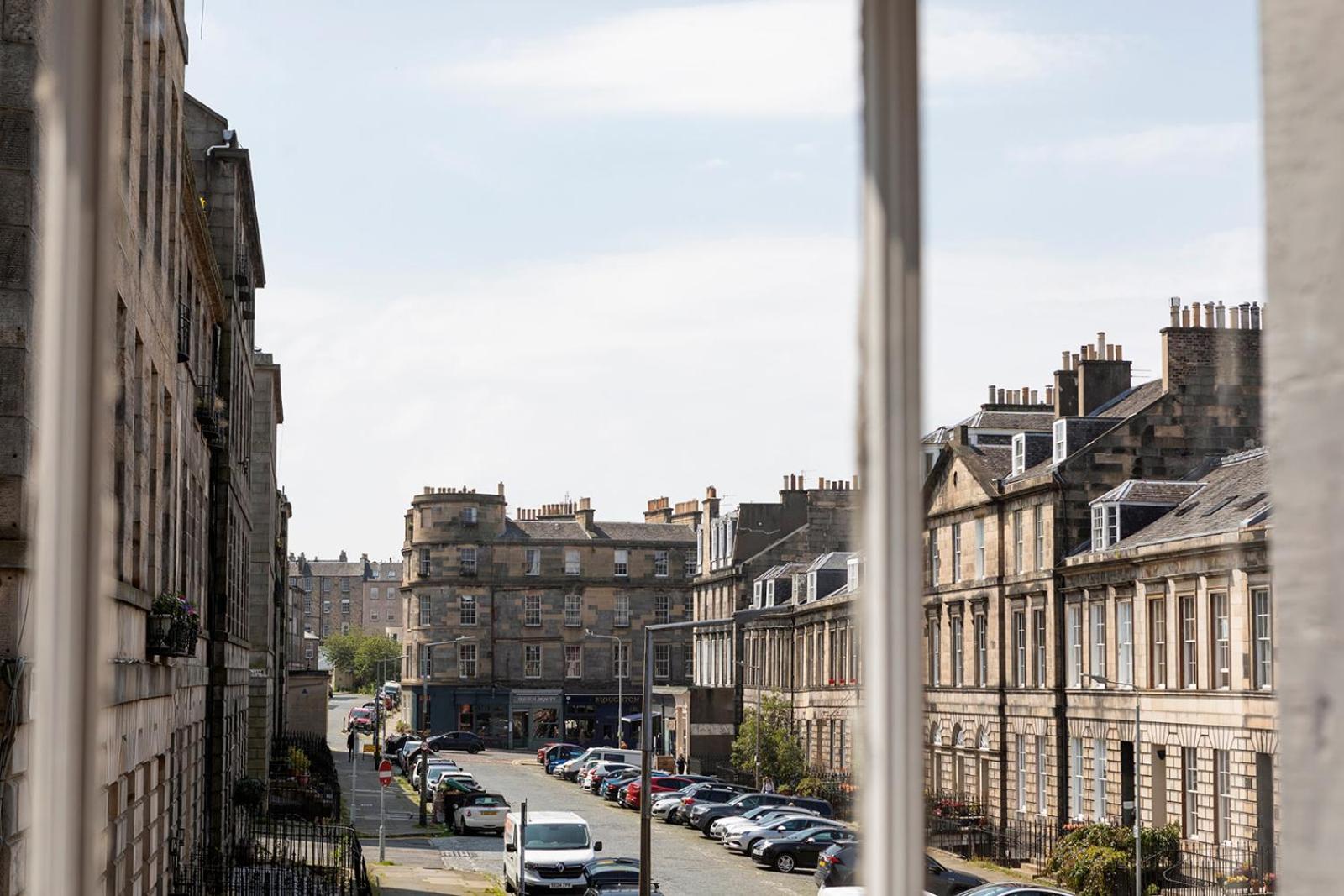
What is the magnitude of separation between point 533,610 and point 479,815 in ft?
53.7

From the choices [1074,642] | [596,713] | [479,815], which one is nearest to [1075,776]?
[1074,642]

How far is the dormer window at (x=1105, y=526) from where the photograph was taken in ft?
17.8

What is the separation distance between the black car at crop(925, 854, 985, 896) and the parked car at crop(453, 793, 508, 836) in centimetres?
3167

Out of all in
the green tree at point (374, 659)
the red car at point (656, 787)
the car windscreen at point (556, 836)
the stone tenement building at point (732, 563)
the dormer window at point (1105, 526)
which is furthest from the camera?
the green tree at point (374, 659)

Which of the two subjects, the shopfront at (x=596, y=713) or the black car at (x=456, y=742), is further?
the black car at (x=456, y=742)

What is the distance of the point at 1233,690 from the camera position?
3.82 meters

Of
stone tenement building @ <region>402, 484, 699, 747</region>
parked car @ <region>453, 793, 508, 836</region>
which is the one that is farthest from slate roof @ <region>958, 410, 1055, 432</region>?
stone tenement building @ <region>402, 484, 699, 747</region>

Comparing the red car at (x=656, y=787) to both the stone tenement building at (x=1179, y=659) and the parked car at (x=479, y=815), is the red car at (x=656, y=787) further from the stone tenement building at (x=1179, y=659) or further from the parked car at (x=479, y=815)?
the stone tenement building at (x=1179, y=659)

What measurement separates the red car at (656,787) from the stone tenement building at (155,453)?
9.58 m

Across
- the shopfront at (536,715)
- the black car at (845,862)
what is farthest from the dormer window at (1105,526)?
the shopfront at (536,715)

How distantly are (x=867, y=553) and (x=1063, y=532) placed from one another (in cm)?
345

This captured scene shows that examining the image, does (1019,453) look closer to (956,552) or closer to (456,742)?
(956,552)

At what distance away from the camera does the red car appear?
33219mm

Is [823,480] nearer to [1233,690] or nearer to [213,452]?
[1233,690]
